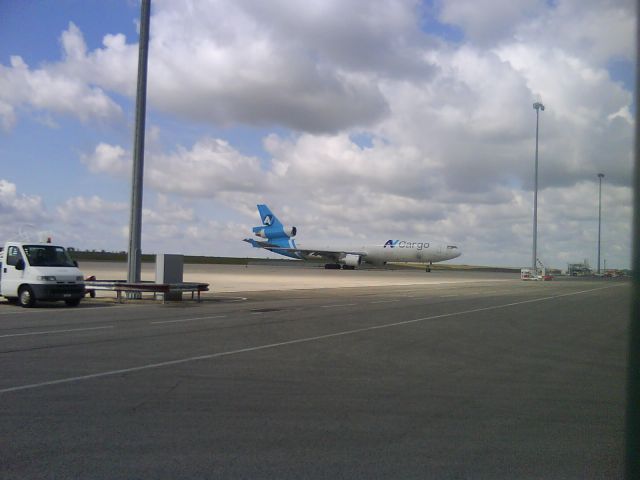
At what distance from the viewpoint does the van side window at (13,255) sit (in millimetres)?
19344

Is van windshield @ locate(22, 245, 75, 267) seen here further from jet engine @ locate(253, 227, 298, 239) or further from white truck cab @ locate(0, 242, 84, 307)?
jet engine @ locate(253, 227, 298, 239)

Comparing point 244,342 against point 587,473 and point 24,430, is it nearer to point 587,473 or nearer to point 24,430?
point 24,430

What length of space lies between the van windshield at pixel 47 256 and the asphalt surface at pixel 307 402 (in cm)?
547

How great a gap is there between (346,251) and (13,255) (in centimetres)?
6039

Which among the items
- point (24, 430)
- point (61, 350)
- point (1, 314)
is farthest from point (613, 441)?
point (1, 314)

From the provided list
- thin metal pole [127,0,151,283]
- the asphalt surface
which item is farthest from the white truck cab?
the asphalt surface

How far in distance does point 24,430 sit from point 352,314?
13006 millimetres

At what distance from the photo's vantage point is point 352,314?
18266 millimetres

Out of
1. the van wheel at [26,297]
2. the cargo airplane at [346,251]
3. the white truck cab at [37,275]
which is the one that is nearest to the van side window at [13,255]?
the white truck cab at [37,275]

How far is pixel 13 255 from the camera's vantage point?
1955cm

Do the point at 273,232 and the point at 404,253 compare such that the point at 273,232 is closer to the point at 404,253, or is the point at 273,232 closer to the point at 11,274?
the point at 404,253

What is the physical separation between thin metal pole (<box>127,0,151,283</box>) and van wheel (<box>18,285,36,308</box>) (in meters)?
4.30

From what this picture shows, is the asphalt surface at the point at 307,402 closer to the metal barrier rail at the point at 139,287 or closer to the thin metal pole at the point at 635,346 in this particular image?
the thin metal pole at the point at 635,346

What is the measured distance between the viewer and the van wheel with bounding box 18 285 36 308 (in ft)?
62.2
